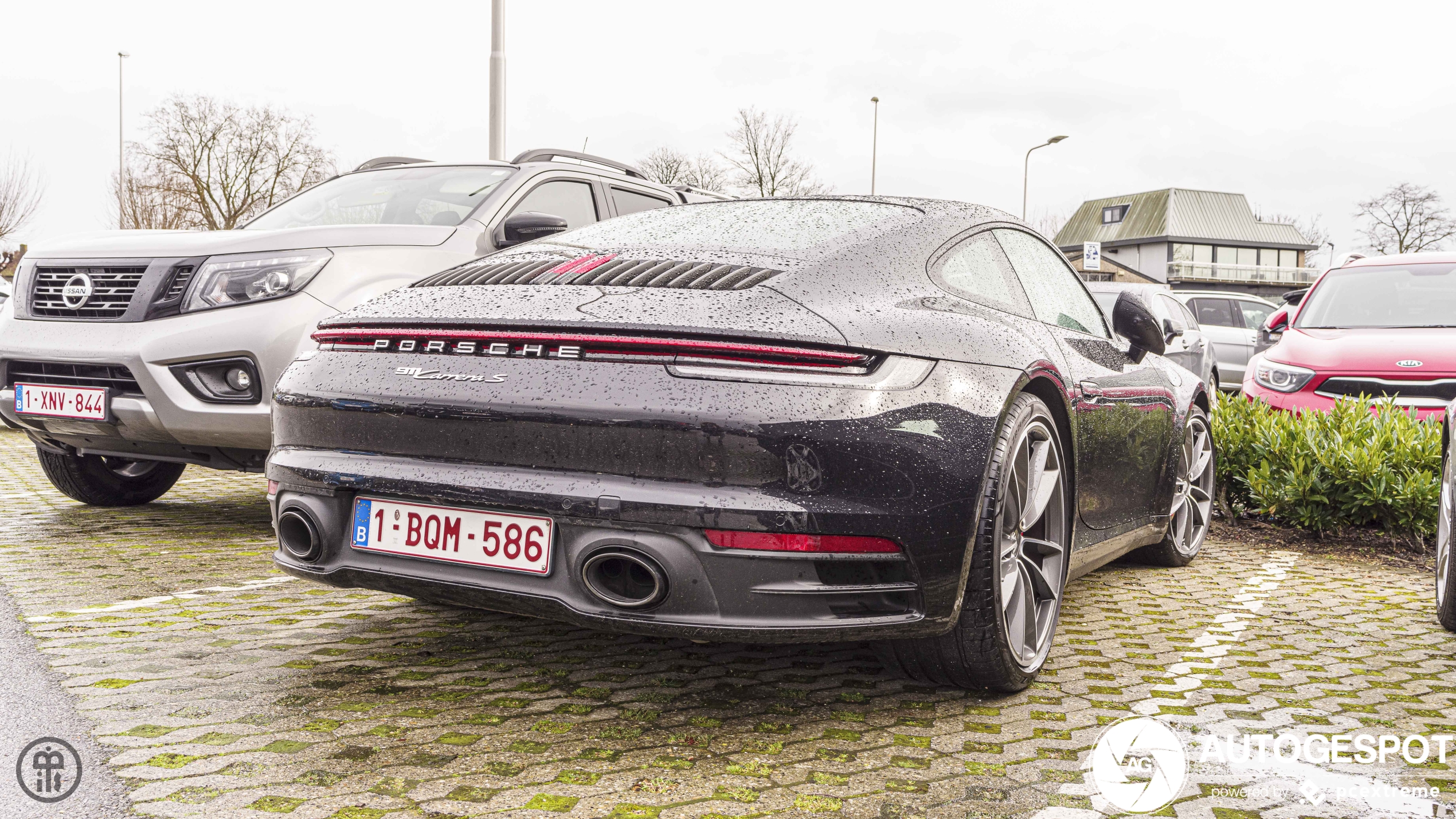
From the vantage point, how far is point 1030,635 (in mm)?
3340

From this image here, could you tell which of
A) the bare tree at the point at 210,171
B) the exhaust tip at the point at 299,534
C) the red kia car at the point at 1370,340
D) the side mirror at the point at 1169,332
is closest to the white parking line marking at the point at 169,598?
the exhaust tip at the point at 299,534

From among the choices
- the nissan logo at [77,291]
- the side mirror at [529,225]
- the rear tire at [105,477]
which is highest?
the side mirror at [529,225]

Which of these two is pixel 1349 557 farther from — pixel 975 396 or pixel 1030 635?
pixel 975 396

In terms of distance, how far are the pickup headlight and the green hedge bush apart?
2.76 feet

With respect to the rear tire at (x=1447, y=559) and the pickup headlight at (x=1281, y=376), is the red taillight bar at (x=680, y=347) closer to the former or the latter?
the rear tire at (x=1447, y=559)

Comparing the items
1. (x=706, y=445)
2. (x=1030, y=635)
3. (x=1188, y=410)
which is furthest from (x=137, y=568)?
(x=1188, y=410)

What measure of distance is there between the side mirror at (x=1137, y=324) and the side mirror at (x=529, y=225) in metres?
2.42

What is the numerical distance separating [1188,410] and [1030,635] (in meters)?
2.27

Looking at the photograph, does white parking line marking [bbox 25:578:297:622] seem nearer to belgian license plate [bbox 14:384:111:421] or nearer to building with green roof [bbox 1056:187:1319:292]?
belgian license plate [bbox 14:384:111:421]

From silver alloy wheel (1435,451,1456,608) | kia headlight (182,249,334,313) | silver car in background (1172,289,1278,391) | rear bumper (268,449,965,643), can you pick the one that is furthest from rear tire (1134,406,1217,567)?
silver car in background (1172,289,1278,391)

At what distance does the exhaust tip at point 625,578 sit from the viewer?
2611 mm

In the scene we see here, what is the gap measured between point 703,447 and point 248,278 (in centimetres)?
312

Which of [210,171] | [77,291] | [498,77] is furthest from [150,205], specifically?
[77,291]

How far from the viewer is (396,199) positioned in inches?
244
